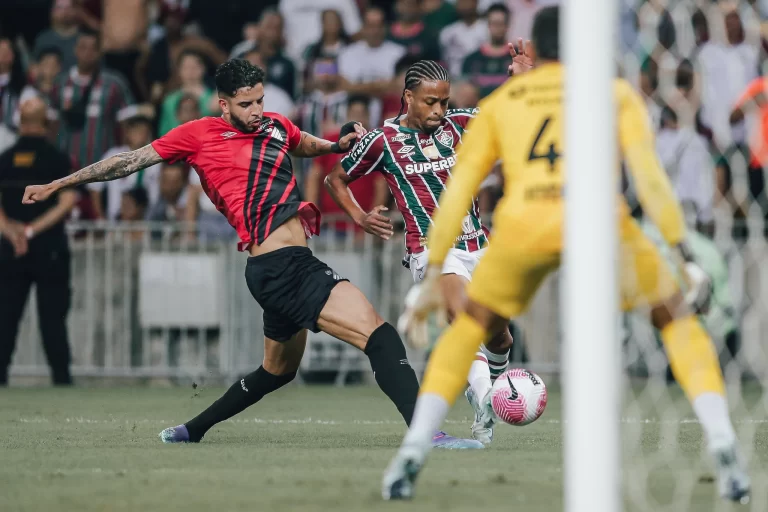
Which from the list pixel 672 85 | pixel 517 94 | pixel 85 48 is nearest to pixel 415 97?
pixel 517 94

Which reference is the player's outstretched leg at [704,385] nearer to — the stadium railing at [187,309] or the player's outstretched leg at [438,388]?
the player's outstretched leg at [438,388]

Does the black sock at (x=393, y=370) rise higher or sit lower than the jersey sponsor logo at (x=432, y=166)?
lower

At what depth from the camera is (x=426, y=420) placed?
5277mm

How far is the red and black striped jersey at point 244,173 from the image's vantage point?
7.82 m

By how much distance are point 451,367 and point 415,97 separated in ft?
10.7

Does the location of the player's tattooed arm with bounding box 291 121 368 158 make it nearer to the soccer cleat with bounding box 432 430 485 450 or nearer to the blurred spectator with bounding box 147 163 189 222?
the soccer cleat with bounding box 432 430 485 450

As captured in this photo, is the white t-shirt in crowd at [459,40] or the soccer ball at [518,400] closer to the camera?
the soccer ball at [518,400]

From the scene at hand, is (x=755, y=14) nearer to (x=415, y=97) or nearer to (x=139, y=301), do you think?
(x=415, y=97)

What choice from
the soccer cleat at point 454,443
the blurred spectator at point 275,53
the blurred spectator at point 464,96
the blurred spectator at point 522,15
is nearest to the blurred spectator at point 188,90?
the blurred spectator at point 275,53

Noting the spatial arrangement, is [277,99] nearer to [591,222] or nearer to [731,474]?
[731,474]

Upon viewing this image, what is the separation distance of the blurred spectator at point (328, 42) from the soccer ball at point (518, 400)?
8.29m

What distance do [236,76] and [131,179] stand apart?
7.48m

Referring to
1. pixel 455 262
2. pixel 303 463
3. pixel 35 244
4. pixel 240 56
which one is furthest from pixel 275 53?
pixel 303 463

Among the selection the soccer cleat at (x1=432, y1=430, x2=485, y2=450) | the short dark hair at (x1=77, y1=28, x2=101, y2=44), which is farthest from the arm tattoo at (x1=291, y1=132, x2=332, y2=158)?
the short dark hair at (x1=77, y1=28, x2=101, y2=44)
